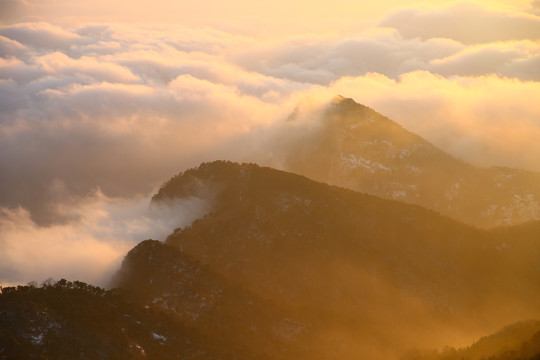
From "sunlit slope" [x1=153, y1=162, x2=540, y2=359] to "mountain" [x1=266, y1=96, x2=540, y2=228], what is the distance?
27815 millimetres

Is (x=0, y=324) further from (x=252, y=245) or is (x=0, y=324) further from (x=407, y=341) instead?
(x=407, y=341)

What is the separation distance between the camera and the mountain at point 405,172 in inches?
4675

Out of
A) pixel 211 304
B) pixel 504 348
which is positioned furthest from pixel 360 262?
pixel 504 348

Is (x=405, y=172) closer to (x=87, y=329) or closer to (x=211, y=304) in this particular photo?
(x=211, y=304)

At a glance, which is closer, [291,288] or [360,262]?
[291,288]

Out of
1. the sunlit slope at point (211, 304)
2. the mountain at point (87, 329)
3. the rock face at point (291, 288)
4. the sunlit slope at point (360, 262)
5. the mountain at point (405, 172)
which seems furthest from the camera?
the mountain at point (405, 172)

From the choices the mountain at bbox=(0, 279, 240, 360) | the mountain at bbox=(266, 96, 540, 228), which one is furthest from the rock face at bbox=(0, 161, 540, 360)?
the mountain at bbox=(266, 96, 540, 228)

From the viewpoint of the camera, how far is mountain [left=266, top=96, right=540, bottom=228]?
390ft

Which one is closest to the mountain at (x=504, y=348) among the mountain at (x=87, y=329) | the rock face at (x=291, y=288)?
the rock face at (x=291, y=288)

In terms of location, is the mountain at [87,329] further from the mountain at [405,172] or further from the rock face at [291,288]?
the mountain at [405,172]

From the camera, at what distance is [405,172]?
415 ft

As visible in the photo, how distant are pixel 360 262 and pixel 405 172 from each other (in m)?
50.5

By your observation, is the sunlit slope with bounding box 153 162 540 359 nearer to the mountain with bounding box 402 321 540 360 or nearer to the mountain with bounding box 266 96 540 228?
the mountain with bounding box 402 321 540 360

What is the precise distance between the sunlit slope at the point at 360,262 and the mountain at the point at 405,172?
27815 mm
